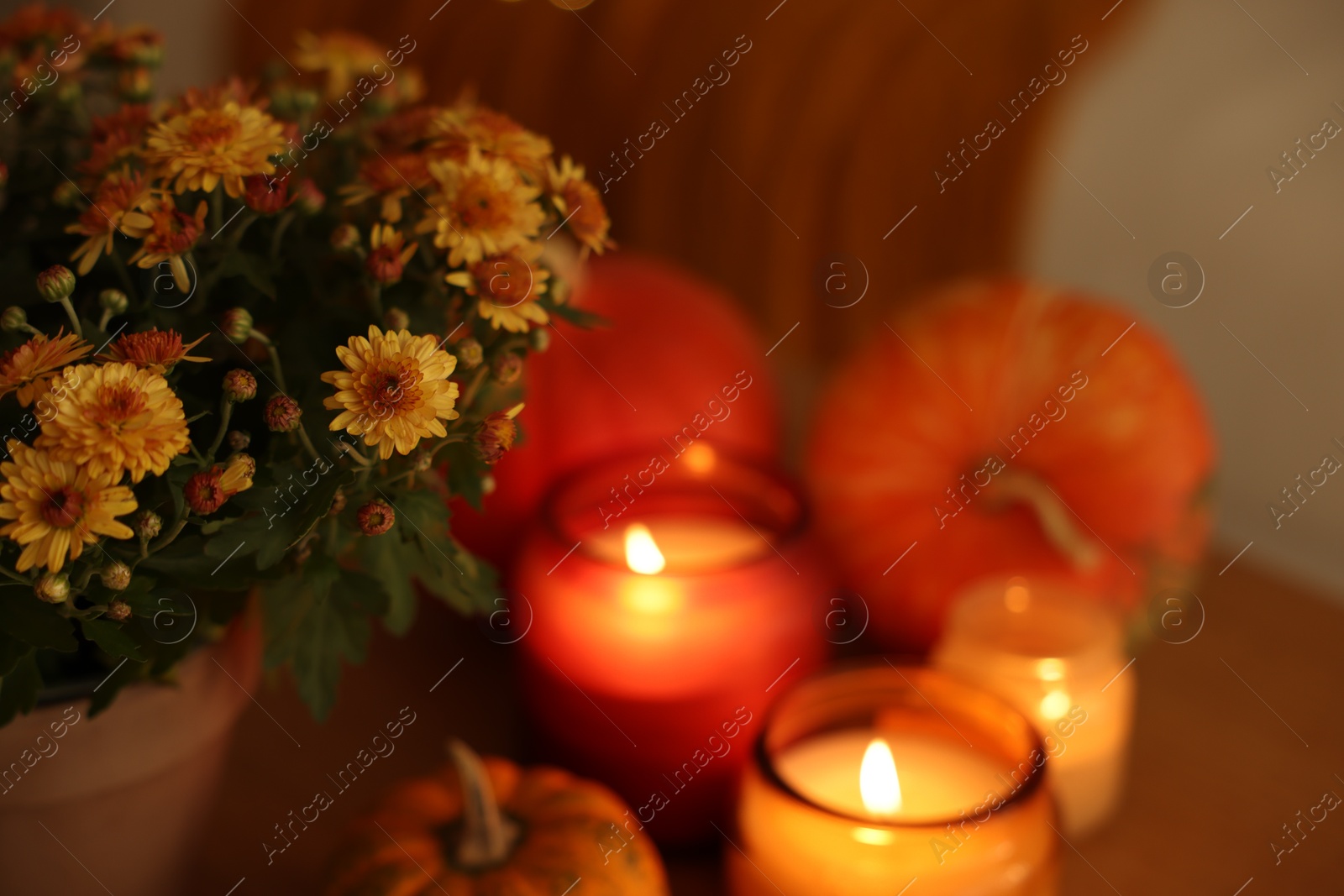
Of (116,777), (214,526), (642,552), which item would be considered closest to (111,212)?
(214,526)

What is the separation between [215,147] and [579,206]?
143mm

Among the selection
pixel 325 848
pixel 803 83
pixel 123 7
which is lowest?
pixel 325 848

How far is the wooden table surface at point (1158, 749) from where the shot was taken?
0.60 meters

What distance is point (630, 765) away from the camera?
627mm

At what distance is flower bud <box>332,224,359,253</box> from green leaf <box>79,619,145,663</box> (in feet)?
0.53

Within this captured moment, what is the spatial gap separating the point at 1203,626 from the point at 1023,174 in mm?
440

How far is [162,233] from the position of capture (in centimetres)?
39

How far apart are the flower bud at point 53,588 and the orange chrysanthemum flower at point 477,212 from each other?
6.9 inches

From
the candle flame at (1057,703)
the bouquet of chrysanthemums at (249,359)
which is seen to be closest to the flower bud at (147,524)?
the bouquet of chrysanthemums at (249,359)

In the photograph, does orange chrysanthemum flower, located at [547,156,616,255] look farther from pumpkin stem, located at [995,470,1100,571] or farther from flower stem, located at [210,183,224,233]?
pumpkin stem, located at [995,470,1100,571]

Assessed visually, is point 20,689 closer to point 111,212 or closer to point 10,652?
point 10,652

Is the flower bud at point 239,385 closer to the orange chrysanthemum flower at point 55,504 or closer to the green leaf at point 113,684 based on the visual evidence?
the orange chrysanthemum flower at point 55,504

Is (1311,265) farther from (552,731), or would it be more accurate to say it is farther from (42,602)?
(42,602)

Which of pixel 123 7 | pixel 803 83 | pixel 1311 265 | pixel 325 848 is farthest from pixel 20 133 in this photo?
pixel 123 7
